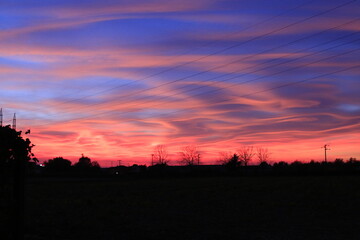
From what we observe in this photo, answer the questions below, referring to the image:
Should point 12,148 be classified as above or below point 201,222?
above

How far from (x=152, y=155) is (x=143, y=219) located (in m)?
170

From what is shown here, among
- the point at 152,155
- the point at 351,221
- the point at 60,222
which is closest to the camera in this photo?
the point at 60,222

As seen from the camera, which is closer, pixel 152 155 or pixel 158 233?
pixel 158 233

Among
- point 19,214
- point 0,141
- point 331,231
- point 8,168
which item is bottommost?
point 331,231

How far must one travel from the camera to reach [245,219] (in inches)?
770

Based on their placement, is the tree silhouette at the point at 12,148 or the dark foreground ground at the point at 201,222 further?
the dark foreground ground at the point at 201,222

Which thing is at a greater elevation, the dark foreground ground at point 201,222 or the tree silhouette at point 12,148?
the tree silhouette at point 12,148

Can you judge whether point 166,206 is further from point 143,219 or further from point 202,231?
point 202,231

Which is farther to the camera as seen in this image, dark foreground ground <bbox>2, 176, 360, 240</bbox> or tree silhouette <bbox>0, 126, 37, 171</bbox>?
dark foreground ground <bbox>2, 176, 360, 240</bbox>

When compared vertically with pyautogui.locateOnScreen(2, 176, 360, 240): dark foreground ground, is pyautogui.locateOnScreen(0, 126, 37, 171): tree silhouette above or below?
above

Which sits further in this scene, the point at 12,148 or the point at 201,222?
the point at 201,222

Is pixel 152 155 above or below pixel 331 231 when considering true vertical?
above

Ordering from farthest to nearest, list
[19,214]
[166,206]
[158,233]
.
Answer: [166,206], [158,233], [19,214]

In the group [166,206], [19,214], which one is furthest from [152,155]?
[19,214]
